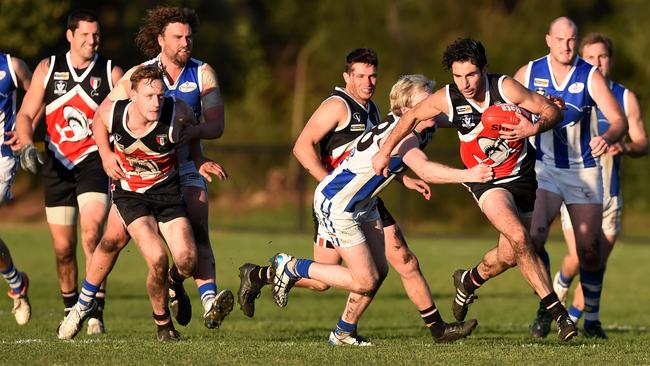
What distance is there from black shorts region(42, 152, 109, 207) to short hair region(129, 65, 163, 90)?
5.29 ft

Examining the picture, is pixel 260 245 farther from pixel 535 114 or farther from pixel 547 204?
pixel 535 114

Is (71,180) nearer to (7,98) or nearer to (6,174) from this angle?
(6,174)

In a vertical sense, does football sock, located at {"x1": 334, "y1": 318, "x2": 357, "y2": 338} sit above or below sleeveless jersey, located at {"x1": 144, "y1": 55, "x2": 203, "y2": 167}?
below

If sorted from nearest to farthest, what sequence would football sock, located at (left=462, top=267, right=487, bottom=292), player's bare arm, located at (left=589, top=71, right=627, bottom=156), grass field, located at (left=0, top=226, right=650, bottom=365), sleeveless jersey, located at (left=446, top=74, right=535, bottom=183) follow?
1. grass field, located at (left=0, top=226, right=650, bottom=365)
2. sleeveless jersey, located at (left=446, top=74, right=535, bottom=183)
3. football sock, located at (left=462, top=267, right=487, bottom=292)
4. player's bare arm, located at (left=589, top=71, right=627, bottom=156)

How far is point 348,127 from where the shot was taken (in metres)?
9.25

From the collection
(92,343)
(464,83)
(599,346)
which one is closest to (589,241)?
(599,346)

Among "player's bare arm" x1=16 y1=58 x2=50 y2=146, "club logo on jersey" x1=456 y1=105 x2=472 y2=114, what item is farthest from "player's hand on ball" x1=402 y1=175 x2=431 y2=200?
"player's bare arm" x1=16 y1=58 x2=50 y2=146

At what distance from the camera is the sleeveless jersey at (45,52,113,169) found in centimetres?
1032

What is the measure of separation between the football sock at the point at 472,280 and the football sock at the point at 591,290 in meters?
1.60

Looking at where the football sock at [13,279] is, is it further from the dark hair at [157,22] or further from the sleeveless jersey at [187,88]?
the dark hair at [157,22]

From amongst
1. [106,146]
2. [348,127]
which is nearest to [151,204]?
[106,146]

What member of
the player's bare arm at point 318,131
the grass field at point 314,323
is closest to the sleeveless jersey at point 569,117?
the grass field at point 314,323

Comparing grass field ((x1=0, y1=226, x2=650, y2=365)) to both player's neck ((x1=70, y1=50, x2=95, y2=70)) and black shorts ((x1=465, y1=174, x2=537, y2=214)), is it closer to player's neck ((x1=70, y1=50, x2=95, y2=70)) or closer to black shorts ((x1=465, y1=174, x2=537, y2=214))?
black shorts ((x1=465, y1=174, x2=537, y2=214))

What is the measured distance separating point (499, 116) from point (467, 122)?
18.2 inches
